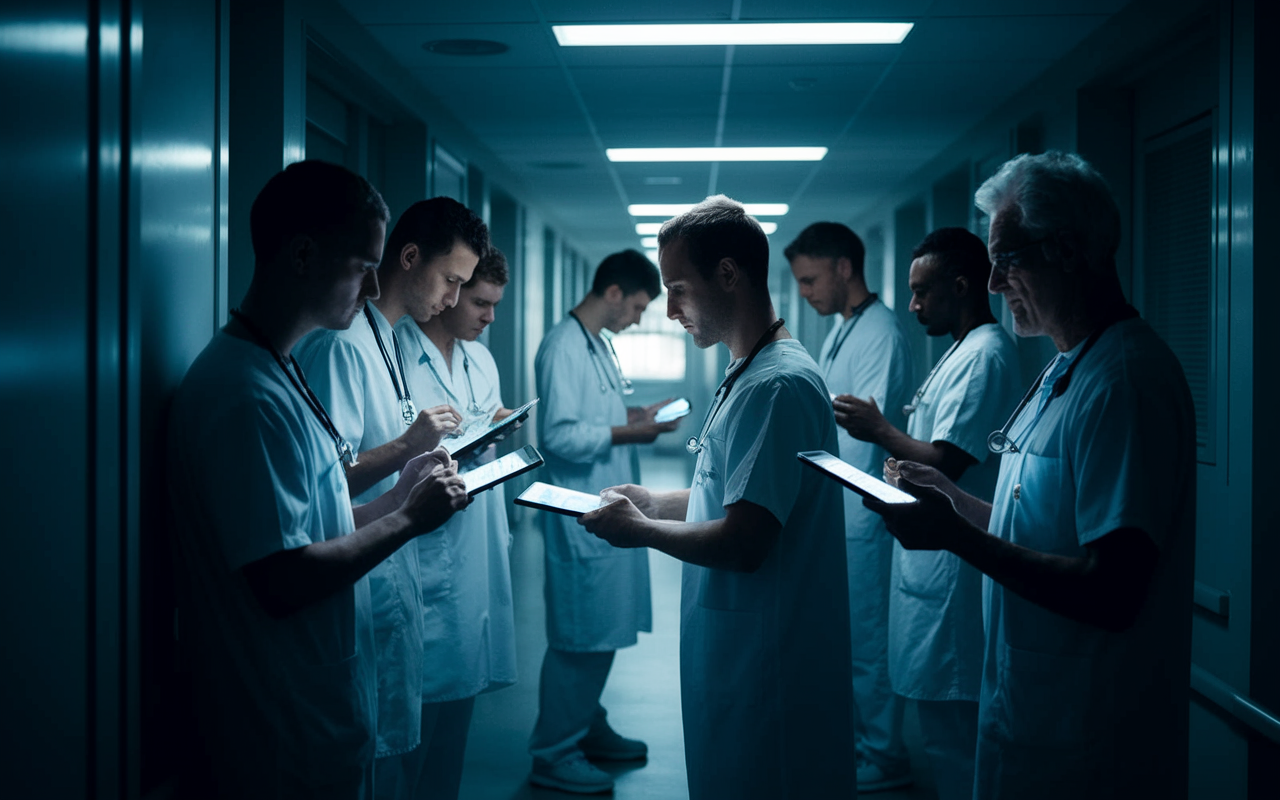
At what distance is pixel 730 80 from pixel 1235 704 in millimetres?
3029

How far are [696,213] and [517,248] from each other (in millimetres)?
5492

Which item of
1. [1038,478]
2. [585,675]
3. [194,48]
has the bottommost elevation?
[585,675]

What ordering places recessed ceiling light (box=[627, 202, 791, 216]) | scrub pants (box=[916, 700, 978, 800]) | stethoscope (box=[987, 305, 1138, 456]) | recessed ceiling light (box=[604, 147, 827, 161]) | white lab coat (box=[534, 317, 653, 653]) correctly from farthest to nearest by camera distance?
1. recessed ceiling light (box=[627, 202, 791, 216])
2. recessed ceiling light (box=[604, 147, 827, 161])
3. white lab coat (box=[534, 317, 653, 653])
4. scrub pants (box=[916, 700, 978, 800])
5. stethoscope (box=[987, 305, 1138, 456])

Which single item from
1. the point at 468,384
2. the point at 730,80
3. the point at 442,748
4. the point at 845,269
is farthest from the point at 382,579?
the point at 730,80

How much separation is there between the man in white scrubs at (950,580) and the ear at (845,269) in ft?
3.06

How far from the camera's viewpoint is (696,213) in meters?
1.82

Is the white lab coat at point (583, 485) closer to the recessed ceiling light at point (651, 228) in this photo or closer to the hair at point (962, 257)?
the hair at point (962, 257)

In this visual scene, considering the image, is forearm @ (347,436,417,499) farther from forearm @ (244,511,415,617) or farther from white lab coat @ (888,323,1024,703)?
white lab coat @ (888,323,1024,703)

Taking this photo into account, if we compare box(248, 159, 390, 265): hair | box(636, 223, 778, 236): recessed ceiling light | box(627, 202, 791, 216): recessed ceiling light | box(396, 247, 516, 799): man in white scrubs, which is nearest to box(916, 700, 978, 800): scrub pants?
box(396, 247, 516, 799): man in white scrubs

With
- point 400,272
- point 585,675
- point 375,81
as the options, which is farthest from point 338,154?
point 585,675

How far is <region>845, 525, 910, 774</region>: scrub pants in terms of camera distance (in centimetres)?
323

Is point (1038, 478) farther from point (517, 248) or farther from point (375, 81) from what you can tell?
point (517, 248)

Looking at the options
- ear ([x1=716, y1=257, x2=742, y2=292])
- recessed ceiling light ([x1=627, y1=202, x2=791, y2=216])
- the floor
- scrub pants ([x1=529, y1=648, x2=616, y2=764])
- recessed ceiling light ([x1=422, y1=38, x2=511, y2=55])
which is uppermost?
recessed ceiling light ([x1=627, y1=202, x2=791, y2=216])

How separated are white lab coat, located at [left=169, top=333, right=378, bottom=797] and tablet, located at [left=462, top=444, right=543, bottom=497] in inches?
15.4
